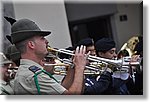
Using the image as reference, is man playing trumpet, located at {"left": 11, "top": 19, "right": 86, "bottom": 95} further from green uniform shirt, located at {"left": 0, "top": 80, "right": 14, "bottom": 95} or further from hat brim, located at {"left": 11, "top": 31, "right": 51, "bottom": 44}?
green uniform shirt, located at {"left": 0, "top": 80, "right": 14, "bottom": 95}

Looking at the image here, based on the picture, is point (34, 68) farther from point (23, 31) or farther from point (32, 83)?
point (23, 31)

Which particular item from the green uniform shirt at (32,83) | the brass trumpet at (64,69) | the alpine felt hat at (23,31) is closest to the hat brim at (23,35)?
the alpine felt hat at (23,31)

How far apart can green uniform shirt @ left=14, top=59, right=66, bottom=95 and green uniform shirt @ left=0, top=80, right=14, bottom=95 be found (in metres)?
0.28

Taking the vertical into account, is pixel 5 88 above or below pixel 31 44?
below

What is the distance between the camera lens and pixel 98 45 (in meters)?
3.74

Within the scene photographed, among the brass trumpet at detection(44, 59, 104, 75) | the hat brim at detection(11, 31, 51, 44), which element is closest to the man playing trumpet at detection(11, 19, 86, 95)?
the hat brim at detection(11, 31, 51, 44)

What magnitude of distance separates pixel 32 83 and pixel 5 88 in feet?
1.80

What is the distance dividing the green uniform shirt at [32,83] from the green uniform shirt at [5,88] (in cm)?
28

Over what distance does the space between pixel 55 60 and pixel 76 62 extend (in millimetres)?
564

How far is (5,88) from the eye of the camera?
3156 mm

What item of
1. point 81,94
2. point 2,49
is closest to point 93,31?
point 2,49

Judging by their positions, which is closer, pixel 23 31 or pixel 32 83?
pixel 32 83

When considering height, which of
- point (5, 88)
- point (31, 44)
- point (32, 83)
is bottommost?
point (5, 88)

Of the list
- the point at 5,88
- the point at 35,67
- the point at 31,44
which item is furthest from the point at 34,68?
the point at 5,88
